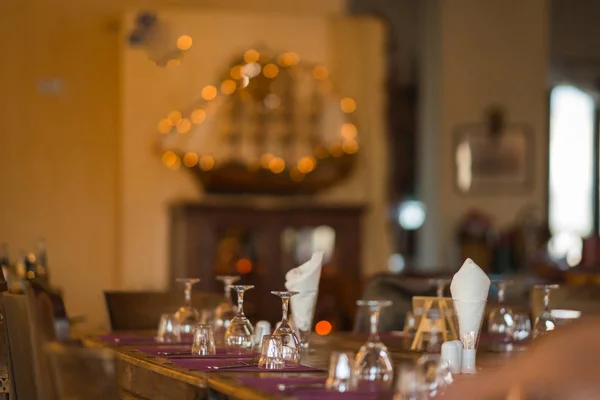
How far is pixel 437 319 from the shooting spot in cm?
360

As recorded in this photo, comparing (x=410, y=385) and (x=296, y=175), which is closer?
(x=410, y=385)

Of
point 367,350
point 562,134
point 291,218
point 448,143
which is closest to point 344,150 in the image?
point 291,218

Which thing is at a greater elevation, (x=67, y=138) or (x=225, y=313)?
(x=67, y=138)

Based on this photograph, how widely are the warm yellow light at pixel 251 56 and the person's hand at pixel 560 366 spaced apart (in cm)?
695

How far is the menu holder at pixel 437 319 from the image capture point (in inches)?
141

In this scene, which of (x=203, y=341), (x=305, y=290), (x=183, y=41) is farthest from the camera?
(x=183, y=41)

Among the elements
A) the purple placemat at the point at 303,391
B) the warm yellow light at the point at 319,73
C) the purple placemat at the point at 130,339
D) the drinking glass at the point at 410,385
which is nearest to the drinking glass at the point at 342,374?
the purple placemat at the point at 303,391

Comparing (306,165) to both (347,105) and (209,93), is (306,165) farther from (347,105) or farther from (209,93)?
(209,93)

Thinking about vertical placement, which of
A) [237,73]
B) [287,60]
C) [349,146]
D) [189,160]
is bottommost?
[189,160]

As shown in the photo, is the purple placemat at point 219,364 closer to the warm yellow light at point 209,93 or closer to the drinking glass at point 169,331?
the drinking glass at point 169,331

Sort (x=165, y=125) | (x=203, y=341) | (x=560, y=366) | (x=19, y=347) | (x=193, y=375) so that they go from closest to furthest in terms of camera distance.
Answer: (x=560, y=366)
(x=193, y=375)
(x=203, y=341)
(x=19, y=347)
(x=165, y=125)

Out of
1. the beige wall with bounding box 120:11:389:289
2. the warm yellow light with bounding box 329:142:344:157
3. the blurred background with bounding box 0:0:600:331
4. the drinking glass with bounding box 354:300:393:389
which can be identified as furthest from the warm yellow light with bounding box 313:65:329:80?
the drinking glass with bounding box 354:300:393:389

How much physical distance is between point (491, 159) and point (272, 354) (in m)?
8.41

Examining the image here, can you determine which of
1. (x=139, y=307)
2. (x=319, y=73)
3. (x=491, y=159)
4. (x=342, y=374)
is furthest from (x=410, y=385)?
(x=491, y=159)
